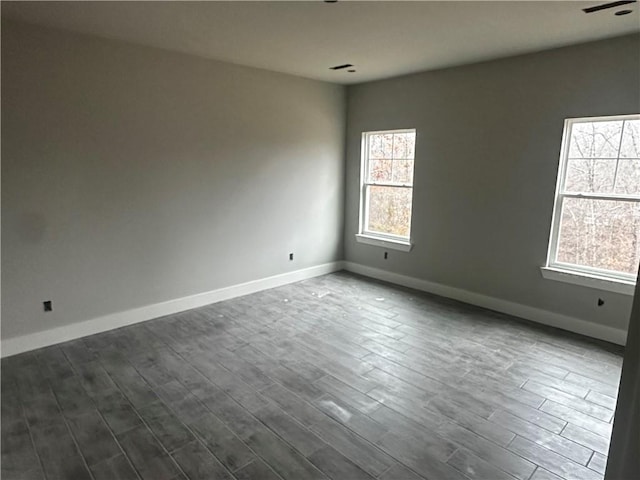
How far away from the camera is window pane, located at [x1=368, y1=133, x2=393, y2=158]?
17.7 feet

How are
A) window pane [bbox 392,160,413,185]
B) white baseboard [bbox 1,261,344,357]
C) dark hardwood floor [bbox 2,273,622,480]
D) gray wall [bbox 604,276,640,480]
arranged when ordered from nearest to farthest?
gray wall [bbox 604,276,640,480] → dark hardwood floor [bbox 2,273,622,480] → white baseboard [bbox 1,261,344,357] → window pane [bbox 392,160,413,185]

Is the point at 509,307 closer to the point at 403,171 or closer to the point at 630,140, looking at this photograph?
the point at 630,140

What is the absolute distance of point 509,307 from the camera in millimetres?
4344

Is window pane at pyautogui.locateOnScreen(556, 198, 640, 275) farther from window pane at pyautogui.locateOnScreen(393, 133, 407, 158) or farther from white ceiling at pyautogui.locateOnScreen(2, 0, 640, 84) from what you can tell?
window pane at pyautogui.locateOnScreen(393, 133, 407, 158)

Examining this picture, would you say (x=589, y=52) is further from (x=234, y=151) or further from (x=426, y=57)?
(x=234, y=151)

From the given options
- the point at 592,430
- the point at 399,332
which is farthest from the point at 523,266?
the point at 592,430

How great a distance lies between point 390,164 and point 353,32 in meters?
2.38

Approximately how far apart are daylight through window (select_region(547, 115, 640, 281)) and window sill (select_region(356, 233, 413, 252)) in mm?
1716

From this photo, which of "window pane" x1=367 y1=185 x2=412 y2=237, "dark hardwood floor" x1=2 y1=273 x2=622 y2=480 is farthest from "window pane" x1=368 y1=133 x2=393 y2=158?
"dark hardwood floor" x1=2 y1=273 x2=622 y2=480

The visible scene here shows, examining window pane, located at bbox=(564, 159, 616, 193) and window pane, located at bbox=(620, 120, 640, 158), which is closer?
window pane, located at bbox=(620, 120, 640, 158)

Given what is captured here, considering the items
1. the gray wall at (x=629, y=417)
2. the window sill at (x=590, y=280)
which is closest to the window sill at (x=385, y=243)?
the window sill at (x=590, y=280)

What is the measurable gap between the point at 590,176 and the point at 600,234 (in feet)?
1.80

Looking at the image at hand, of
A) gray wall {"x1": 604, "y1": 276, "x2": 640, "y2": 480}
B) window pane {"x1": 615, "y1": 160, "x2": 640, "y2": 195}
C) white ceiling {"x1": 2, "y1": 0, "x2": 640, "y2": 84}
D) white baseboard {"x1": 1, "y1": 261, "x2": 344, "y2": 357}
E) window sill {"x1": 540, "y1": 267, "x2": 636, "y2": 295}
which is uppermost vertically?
white ceiling {"x1": 2, "y1": 0, "x2": 640, "y2": 84}

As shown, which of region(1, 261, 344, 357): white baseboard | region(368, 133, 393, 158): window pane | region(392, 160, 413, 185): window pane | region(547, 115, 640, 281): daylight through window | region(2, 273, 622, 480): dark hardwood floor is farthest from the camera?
region(368, 133, 393, 158): window pane
